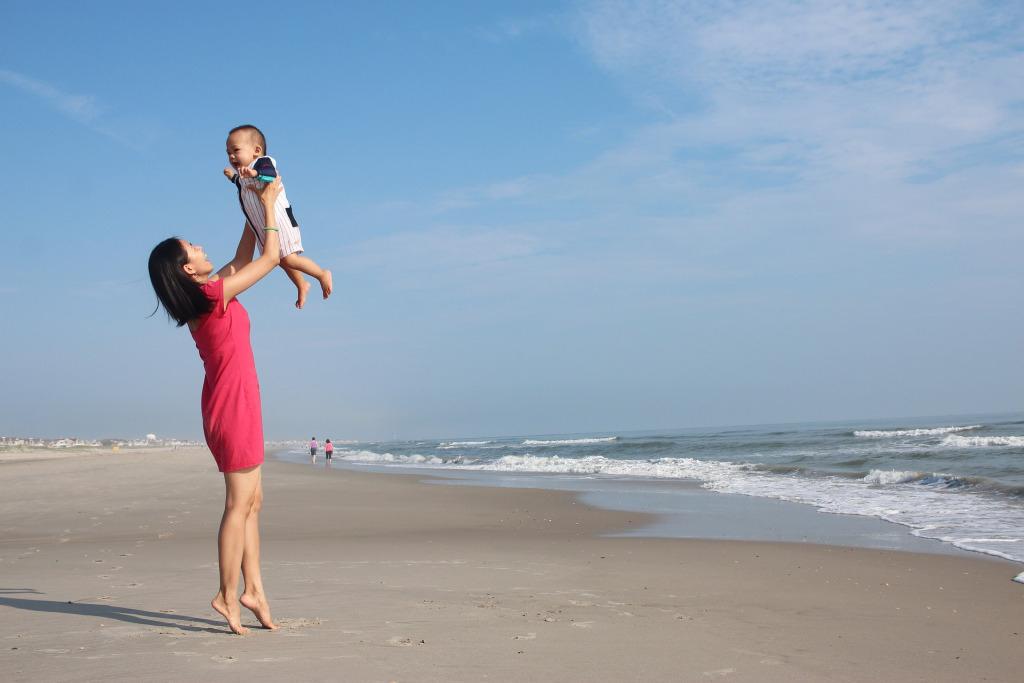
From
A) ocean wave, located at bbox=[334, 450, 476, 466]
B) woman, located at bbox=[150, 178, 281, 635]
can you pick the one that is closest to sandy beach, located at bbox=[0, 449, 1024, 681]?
woman, located at bbox=[150, 178, 281, 635]

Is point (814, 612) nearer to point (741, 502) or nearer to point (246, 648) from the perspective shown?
point (246, 648)

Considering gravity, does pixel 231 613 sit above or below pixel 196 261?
below

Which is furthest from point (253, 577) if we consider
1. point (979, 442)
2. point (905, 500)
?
point (979, 442)

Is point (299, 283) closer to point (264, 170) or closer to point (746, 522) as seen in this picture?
point (264, 170)

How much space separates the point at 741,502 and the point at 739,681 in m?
9.86

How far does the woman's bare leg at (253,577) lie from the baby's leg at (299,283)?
90 centimetres

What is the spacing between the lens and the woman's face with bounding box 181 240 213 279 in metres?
3.42

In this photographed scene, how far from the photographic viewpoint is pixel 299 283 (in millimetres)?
3984

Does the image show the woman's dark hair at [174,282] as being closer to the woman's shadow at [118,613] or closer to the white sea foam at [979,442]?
the woman's shadow at [118,613]

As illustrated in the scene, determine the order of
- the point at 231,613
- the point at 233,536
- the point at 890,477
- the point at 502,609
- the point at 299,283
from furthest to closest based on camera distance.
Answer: the point at 890,477
the point at 502,609
the point at 299,283
the point at 233,536
the point at 231,613

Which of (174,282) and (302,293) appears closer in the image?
(174,282)

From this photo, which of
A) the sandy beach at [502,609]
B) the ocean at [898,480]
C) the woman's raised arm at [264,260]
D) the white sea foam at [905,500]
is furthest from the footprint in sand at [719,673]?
the ocean at [898,480]

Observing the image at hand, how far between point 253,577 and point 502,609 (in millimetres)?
1374

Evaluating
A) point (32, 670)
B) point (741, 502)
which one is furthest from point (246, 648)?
point (741, 502)
